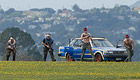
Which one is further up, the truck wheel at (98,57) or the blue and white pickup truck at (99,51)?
the blue and white pickup truck at (99,51)

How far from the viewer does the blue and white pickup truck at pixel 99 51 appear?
26.5 m

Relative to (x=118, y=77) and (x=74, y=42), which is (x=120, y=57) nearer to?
(x=74, y=42)

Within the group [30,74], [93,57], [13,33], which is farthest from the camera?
[13,33]

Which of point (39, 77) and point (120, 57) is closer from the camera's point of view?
point (39, 77)

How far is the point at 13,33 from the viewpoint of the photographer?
133500 mm

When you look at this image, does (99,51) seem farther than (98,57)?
No

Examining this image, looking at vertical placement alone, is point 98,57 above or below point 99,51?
below

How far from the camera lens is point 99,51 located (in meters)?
26.6

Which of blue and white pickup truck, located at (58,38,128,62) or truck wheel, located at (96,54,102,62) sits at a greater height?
blue and white pickup truck, located at (58,38,128,62)

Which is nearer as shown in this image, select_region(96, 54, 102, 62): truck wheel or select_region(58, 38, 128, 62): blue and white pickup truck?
select_region(58, 38, 128, 62): blue and white pickup truck

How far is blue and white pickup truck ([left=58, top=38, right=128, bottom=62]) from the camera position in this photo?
26547 millimetres

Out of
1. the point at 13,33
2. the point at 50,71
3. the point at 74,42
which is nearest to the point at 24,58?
the point at 13,33

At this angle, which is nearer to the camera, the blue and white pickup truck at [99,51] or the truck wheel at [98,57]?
the blue and white pickup truck at [99,51]

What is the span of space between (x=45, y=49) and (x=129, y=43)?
12.4 ft
